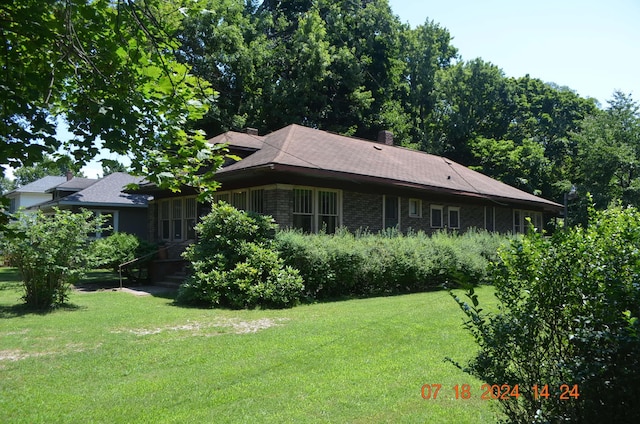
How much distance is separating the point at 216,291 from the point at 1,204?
726 centimetres

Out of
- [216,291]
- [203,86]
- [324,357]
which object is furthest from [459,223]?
[203,86]

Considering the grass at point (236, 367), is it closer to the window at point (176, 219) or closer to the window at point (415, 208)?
the window at point (415, 208)

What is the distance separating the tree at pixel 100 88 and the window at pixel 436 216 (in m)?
14.7

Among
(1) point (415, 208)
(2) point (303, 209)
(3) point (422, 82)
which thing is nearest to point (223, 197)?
(2) point (303, 209)

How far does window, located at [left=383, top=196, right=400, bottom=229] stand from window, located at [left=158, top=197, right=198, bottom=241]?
6848 millimetres

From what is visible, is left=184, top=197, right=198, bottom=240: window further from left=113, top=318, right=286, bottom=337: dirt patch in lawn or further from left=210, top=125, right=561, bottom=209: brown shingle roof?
left=113, top=318, right=286, bottom=337: dirt patch in lawn

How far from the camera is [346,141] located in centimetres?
1958

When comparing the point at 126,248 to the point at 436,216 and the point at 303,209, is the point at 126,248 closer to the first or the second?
the point at 303,209

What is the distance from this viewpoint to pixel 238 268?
10.7 metres

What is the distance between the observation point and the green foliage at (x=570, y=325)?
249 cm

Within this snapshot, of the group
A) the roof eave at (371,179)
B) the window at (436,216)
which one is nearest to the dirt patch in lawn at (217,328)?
the roof eave at (371,179)

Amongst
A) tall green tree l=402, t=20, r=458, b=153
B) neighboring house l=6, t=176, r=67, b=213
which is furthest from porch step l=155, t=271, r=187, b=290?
neighboring house l=6, t=176, r=67, b=213

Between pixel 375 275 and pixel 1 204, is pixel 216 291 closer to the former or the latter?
pixel 375 275

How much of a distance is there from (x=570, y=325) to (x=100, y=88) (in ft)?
13.1
